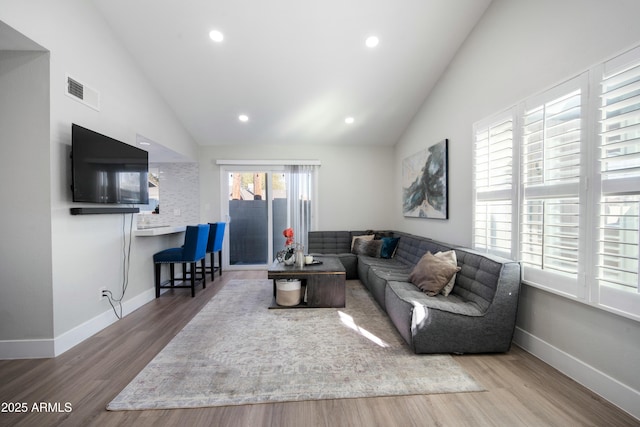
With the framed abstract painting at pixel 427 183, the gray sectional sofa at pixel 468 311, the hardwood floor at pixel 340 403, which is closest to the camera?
the hardwood floor at pixel 340 403

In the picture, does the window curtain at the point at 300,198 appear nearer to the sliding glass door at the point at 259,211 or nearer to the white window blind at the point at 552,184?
the sliding glass door at the point at 259,211

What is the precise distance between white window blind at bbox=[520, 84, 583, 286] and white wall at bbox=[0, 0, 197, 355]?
12.6 ft

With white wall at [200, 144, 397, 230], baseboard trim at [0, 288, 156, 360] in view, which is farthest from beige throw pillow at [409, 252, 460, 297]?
baseboard trim at [0, 288, 156, 360]

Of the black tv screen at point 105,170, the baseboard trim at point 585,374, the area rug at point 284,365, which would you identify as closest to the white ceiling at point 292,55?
the black tv screen at point 105,170

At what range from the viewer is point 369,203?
5.41m

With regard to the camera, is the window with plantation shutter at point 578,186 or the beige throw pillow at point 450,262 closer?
the window with plantation shutter at point 578,186

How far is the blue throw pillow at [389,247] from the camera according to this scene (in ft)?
14.2

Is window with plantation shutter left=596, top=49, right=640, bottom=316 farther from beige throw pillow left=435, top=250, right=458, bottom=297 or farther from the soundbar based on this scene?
the soundbar

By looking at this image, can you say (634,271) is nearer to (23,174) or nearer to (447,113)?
(447,113)

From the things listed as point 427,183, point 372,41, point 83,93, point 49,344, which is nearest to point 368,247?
point 427,183

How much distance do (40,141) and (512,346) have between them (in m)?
4.25

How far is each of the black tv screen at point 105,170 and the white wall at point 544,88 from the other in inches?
148

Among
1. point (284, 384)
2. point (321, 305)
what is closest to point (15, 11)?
point (284, 384)

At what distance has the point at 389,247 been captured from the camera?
4.35m
